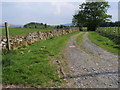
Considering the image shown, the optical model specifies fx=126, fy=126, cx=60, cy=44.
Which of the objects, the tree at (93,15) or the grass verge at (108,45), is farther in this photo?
the tree at (93,15)

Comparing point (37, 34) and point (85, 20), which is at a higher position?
point (85, 20)

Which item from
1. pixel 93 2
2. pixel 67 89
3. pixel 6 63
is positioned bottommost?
pixel 67 89

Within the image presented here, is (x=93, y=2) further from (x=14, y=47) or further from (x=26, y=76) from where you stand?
(x=26, y=76)

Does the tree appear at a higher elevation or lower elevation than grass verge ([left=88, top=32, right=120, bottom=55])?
higher

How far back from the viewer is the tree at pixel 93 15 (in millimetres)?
40984

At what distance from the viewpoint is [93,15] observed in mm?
42125

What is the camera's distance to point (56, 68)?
4445 millimetres

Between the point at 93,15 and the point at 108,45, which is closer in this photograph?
the point at 108,45

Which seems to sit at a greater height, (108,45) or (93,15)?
(93,15)

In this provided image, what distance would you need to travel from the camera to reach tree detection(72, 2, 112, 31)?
134ft

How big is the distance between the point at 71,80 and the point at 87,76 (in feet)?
1.87

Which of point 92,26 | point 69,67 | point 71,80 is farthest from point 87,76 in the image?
point 92,26

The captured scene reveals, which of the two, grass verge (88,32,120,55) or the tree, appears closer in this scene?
grass verge (88,32,120,55)

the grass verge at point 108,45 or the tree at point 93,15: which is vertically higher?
the tree at point 93,15
